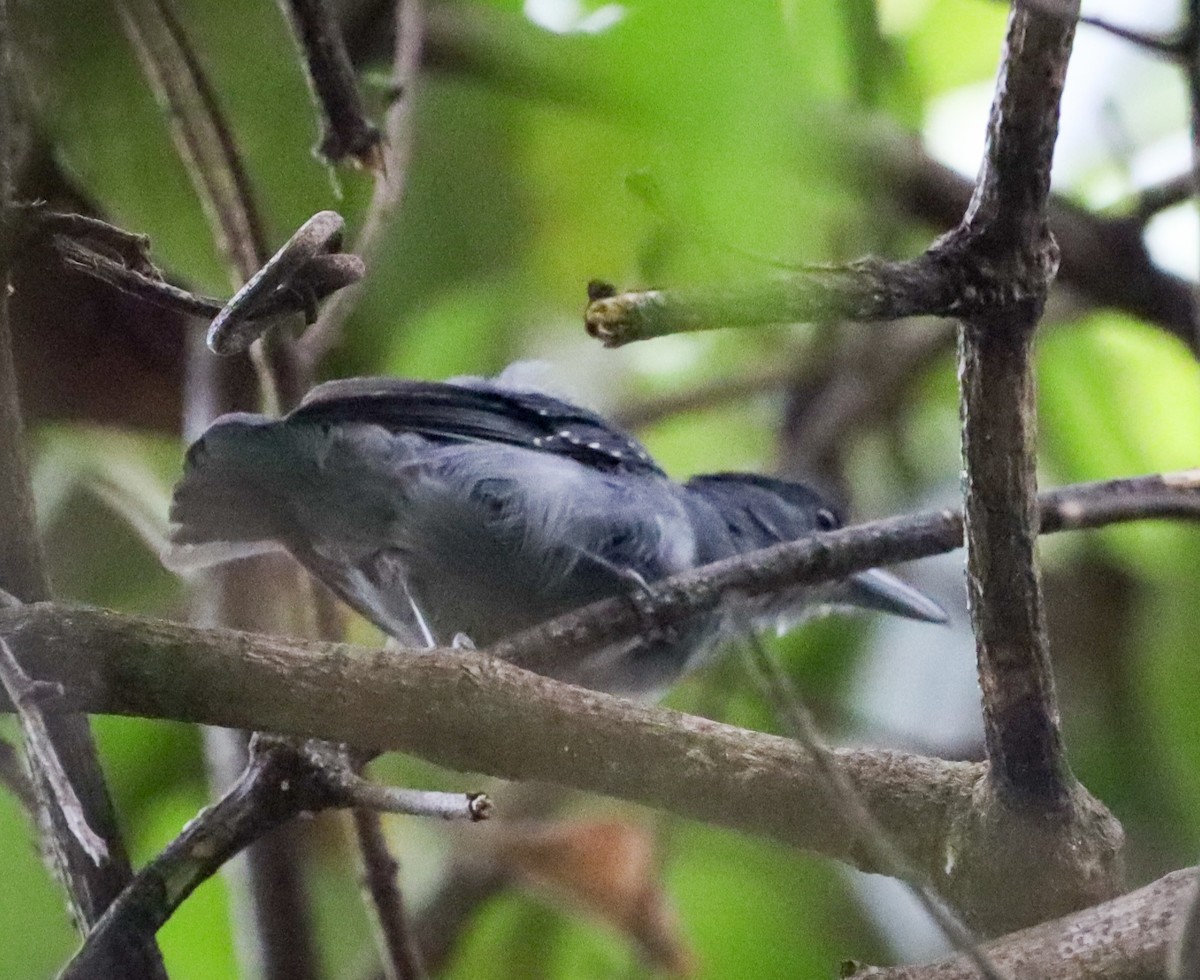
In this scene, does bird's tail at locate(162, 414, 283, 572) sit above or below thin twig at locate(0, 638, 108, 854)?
above

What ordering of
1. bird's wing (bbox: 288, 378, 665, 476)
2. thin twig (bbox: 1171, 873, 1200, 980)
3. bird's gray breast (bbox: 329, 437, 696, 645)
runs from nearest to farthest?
thin twig (bbox: 1171, 873, 1200, 980) → bird's wing (bbox: 288, 378, 665, 476) → bird's gray breast (bbox: 329, 437, 696, 645)

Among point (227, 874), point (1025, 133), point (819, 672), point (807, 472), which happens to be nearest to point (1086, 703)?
point (819, 672)

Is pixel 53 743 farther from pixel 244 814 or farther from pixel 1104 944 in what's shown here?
pixel 1104 944

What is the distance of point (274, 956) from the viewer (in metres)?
2.07

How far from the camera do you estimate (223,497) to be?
2.04 meters

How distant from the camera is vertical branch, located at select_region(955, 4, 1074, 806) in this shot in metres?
1.10

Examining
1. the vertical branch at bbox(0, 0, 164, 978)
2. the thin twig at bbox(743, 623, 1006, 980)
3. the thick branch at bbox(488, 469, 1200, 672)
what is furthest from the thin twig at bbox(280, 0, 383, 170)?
the thin twig at bbox(743, 623, 1006, 980)

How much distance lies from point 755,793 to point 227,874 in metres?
1.10

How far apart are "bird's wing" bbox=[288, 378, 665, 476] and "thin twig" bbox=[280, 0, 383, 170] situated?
347 millimetres

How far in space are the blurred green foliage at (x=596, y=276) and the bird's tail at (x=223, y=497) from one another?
6cm

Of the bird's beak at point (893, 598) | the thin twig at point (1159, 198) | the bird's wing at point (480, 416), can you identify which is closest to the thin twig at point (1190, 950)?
the bird's wing at point (480, 416)

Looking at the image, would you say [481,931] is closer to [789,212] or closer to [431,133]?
[431,133]

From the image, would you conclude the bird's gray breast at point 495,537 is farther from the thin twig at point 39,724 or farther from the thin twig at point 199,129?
the thin twig at point 39,724

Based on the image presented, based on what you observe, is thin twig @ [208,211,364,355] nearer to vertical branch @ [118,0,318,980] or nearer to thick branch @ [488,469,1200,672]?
vertical branch @ [118,0,318,980]
